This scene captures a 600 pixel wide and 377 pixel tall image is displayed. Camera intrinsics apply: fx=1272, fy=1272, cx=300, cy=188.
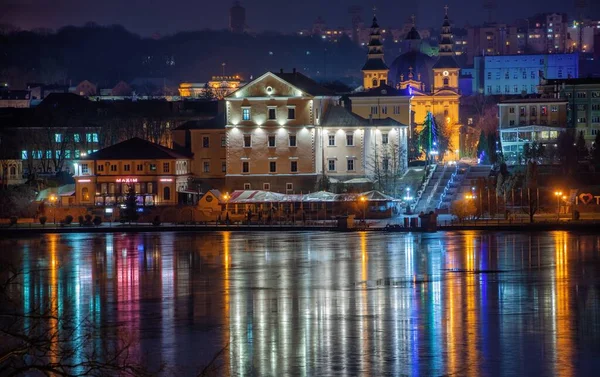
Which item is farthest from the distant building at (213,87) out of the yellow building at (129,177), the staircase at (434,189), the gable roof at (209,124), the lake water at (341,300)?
the lake water at (341,300)

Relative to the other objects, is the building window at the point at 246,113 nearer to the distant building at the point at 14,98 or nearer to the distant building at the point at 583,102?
the distant building at the point at 583,102

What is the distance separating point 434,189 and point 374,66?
6159cm

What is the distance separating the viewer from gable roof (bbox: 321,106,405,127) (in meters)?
85.1

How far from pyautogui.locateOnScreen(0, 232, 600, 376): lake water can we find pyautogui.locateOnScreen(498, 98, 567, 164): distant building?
170ft

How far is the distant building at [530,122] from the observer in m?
109

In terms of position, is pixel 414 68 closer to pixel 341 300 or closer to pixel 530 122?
pixel 530 122

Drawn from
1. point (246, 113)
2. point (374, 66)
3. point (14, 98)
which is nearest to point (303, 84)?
point (246, 113)

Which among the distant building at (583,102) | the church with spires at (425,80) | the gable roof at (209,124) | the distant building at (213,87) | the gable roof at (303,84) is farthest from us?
the distant building at (213,87)

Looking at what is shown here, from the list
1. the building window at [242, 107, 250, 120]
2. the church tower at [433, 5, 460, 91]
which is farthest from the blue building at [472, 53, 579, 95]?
the building window at [242, 107, 250, 120]

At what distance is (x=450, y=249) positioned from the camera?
51.4 metres

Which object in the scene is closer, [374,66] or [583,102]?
[583,102]

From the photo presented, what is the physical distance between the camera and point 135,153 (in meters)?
81.8

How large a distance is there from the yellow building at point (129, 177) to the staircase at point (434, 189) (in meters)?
15.8

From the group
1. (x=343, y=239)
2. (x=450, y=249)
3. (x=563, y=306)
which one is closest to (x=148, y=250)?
(x=343, y=239)
